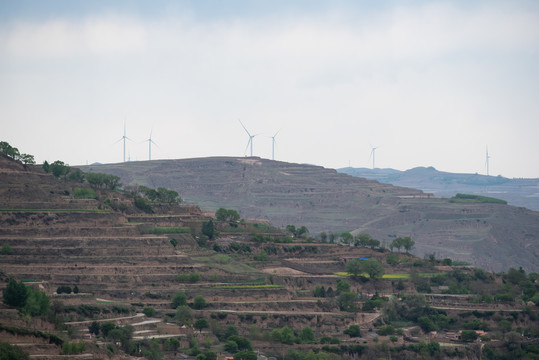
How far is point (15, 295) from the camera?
7300cm

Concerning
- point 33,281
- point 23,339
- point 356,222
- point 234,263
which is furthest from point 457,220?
point 23,339

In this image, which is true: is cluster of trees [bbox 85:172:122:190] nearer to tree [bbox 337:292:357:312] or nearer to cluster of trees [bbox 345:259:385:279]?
cluster of trees [bbox 345:259:385:279]

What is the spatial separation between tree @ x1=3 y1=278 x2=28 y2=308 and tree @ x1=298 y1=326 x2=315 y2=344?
27.5 metres

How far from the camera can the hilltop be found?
82.8 metres

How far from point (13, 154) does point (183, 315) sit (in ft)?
133

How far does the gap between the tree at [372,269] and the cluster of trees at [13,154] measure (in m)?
41.0

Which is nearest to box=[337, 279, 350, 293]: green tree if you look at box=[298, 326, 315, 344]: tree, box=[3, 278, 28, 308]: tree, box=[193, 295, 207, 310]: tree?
box=[298, 326, 315, 344]: tree

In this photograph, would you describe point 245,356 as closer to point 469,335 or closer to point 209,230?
point 469,335

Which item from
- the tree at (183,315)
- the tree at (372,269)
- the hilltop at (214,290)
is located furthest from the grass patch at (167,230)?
the tree at (372,269)

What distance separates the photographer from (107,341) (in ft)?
247

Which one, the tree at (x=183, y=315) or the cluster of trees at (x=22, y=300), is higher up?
the cluster of trees at (x=22, y=300)

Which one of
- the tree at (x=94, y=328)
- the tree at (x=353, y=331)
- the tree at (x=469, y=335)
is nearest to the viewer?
the tree at (x=94, y=328)

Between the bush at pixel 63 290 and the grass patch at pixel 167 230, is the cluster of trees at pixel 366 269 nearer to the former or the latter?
the grass patch at pixel 167 230

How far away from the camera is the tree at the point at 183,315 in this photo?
88250mm
